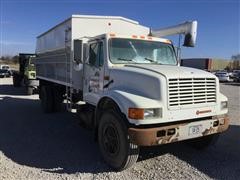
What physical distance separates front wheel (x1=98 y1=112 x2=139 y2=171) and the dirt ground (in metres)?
0.19

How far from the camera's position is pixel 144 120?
4.88 m

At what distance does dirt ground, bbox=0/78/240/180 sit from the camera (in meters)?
5.27

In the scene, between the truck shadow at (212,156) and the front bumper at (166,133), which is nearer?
the front bumper at (166,133)

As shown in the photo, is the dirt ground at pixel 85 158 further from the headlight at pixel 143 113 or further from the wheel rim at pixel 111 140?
the headlight at pixel 143 113

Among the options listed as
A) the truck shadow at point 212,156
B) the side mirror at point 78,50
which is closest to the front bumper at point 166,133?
the truck shadow at point 212,156

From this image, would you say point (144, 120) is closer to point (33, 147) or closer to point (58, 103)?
point (33, 147)

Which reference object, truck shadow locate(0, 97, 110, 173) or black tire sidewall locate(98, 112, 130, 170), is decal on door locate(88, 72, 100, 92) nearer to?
black tire sidewall locate(98, 112, 130, 170)

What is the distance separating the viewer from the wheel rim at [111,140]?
552 centimetres

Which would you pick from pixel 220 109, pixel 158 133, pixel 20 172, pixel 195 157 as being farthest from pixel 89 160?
pixel 220 109

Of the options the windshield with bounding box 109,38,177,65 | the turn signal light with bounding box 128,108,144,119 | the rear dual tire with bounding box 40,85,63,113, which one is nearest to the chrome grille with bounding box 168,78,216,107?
the turn signal light with bounding box 128,108,144,119

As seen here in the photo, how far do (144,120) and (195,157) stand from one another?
6.49ft

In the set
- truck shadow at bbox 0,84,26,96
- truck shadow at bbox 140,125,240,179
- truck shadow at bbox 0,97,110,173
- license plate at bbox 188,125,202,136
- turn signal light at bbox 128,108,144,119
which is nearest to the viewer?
turn signal light at bbox 128,108,144,119

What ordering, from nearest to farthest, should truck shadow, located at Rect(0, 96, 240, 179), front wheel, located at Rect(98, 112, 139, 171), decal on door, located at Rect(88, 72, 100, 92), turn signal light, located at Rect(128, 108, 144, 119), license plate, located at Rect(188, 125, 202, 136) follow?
turn signal light, located at Rect(128, 108, 144, 119)
front wheel, located at Rect(98, 112, 139, 171)
license plate, located at Rect(188, 125, 202, 136)
truck shadow, located at Rect(0, 96, 240, 179)
decal on door, located at Rect(88, 72, 100, 92)

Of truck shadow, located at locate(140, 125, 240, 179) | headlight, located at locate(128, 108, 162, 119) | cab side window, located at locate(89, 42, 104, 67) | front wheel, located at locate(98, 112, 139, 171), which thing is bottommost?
truck shadow, located at locate(140, 125, 240, 179)
